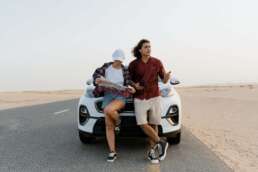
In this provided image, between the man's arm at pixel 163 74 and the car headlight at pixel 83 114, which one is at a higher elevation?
the man's arm at pixel 163 74

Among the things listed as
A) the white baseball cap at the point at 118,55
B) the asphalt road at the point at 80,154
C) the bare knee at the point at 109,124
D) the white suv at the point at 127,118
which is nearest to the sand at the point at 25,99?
the asphalt road at the point at 80,154

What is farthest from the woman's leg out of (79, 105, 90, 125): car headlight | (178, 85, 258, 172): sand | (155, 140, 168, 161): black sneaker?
(178, 85, 258, 172): sand

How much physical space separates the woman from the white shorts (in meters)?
0.25

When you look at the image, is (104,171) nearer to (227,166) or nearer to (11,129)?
(227,166)

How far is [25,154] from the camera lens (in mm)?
6223

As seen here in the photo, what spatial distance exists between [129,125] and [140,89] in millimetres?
694

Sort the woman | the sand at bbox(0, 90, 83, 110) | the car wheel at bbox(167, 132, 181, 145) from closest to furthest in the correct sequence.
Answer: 1. the woman
2. the car wheel at bbox(167, 132, 181, 145)
3. the sand at bbox(0, 90, 83, 110)

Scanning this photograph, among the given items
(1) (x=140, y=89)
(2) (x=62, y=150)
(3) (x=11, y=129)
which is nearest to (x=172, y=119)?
(1) (x=140, y=89)

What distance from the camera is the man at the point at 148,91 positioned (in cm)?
560

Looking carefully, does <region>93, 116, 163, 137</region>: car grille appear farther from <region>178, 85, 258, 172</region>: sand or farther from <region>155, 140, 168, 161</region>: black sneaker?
<region>178, 85, 258, 172</region>: sand

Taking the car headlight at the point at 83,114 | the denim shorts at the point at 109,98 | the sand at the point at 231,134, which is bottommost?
the sand at the point at 231,134

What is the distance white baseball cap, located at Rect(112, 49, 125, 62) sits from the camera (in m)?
5.68

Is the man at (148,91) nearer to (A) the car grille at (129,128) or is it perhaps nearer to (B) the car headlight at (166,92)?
(A) the car grille at (129,128)

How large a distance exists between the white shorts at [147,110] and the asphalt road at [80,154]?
65 cm
